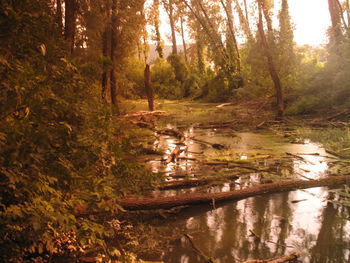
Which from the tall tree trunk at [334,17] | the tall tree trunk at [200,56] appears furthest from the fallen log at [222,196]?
the tall tree trunk at [200,56]

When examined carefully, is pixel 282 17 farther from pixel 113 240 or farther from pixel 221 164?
pixel 113 240

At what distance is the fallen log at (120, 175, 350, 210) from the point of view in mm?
3594

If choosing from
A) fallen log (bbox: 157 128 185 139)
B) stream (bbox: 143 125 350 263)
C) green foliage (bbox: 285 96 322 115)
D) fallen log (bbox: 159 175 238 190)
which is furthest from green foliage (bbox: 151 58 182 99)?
fallen log (bbox: 159 175 238 190)

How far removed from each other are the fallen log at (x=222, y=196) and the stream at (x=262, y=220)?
80 mm

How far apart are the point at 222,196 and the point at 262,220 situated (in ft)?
2.03

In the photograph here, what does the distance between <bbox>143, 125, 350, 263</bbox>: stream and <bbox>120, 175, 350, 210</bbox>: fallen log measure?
8cm

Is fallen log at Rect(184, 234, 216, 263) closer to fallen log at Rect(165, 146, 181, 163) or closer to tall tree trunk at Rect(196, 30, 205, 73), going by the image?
fallen log at Rect(165, 146, 181, 163)

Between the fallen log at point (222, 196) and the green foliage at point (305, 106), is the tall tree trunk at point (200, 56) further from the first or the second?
the fallen log at point (222, 196)

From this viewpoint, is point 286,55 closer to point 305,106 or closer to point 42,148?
point 305,106

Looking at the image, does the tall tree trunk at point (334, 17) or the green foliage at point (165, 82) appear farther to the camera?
the green foliage at point (165, 82)

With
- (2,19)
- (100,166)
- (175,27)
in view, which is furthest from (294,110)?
(175,27)

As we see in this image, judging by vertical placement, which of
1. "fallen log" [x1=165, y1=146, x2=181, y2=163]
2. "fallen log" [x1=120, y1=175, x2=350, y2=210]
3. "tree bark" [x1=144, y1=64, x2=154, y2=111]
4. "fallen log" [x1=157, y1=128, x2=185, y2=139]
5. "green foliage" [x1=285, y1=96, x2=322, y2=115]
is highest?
"tree bark" [x1=144, y1=64, x2=154, y2=111]

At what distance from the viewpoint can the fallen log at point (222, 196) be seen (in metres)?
3.59

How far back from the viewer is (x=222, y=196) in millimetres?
4090
